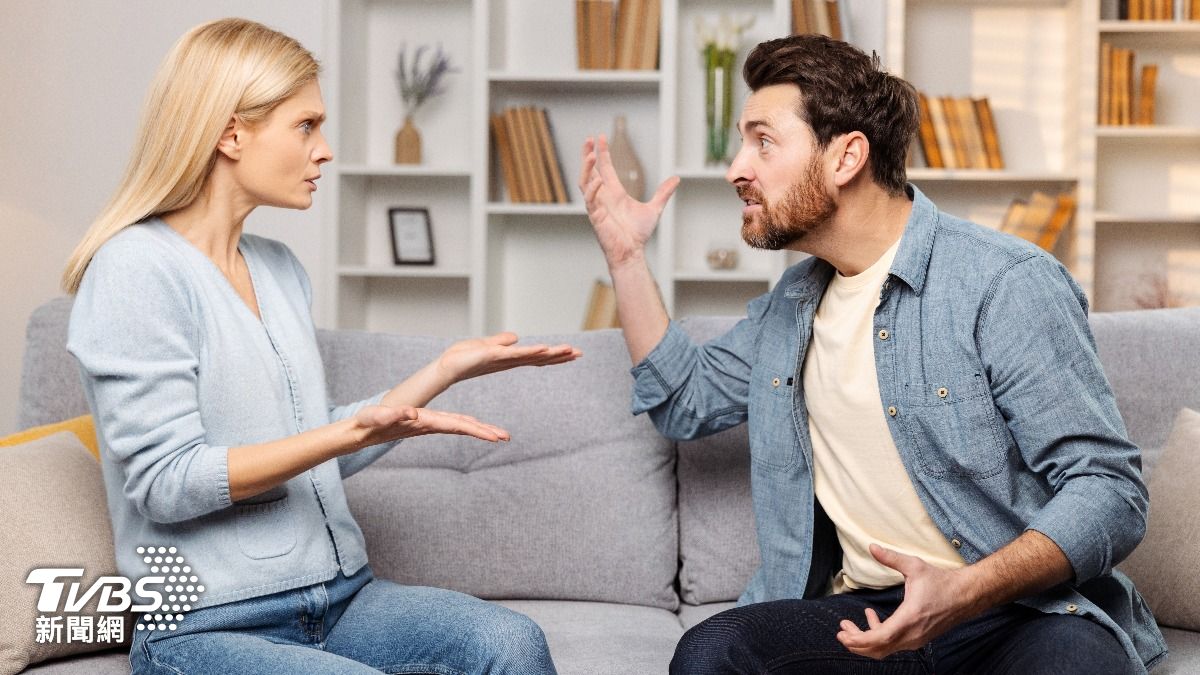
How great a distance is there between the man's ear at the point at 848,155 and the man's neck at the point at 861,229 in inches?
1.0

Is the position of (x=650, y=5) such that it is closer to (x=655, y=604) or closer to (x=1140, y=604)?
(x=655, y=604)

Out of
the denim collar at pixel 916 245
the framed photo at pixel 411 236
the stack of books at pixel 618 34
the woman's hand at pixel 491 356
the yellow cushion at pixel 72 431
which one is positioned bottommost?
the yellow cushion at pixel 72 431

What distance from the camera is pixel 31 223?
375 cm

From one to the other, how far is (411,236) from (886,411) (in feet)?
8.68

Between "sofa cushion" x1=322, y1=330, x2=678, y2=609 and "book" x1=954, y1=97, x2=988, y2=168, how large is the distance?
7.11ft

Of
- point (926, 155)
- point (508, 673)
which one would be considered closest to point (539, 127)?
point (926, 155)

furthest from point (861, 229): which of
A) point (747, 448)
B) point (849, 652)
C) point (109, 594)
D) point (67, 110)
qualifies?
point (67, 110)

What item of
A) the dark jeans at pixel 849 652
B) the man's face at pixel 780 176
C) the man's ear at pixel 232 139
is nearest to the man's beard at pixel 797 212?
the man's face at pixel 780 176

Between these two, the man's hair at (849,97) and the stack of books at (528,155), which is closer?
the man's hair at (849,97)

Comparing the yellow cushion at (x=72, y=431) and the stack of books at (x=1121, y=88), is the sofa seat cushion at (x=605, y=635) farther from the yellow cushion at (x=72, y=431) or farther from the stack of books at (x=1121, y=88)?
the stack of books at (x=1121, y=88)

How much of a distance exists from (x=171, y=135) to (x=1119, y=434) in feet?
4.13

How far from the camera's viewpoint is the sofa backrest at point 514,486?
194cm

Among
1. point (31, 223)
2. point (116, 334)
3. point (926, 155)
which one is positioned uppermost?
point (926, 155)

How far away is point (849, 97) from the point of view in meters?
1.69
